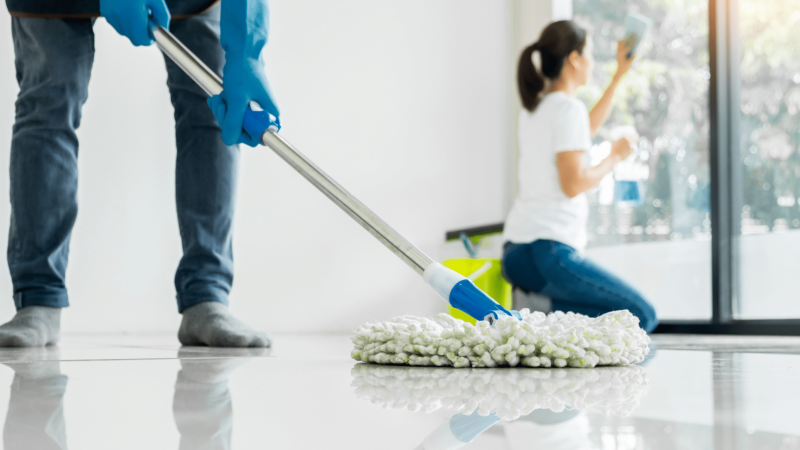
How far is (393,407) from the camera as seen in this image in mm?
434

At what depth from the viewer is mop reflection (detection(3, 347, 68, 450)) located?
31cm

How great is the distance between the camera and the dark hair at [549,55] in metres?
1.96

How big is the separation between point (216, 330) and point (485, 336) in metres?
0.58

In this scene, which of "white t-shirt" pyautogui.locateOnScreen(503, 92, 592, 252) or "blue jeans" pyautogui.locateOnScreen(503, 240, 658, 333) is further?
"white t-shirt" pyautogui.locateOnScreen(503, 92, 592, 252)

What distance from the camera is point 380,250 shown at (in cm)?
238

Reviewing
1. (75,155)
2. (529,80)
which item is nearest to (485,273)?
(529,80)

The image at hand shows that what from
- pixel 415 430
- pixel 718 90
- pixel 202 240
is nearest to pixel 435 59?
pixel 718 90

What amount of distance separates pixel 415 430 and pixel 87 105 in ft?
6.14

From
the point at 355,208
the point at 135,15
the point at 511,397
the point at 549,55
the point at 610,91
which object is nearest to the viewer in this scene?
the point at 511,397

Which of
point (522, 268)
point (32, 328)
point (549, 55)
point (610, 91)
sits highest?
point (549, 55)

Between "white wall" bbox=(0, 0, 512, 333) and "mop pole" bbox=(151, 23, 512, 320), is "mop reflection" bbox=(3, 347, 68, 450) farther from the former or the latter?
"white wall" bbox=(0, 0, 512, 333)

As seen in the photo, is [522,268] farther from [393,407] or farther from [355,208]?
[393,407]

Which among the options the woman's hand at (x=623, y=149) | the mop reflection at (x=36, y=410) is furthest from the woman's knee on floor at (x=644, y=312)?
the mop reflection at (x=36, y=410)

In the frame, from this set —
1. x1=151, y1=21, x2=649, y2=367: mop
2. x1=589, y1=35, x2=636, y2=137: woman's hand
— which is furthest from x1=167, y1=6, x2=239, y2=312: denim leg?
x1=589, y1=35, x2=636, y2=137: woman's hand
